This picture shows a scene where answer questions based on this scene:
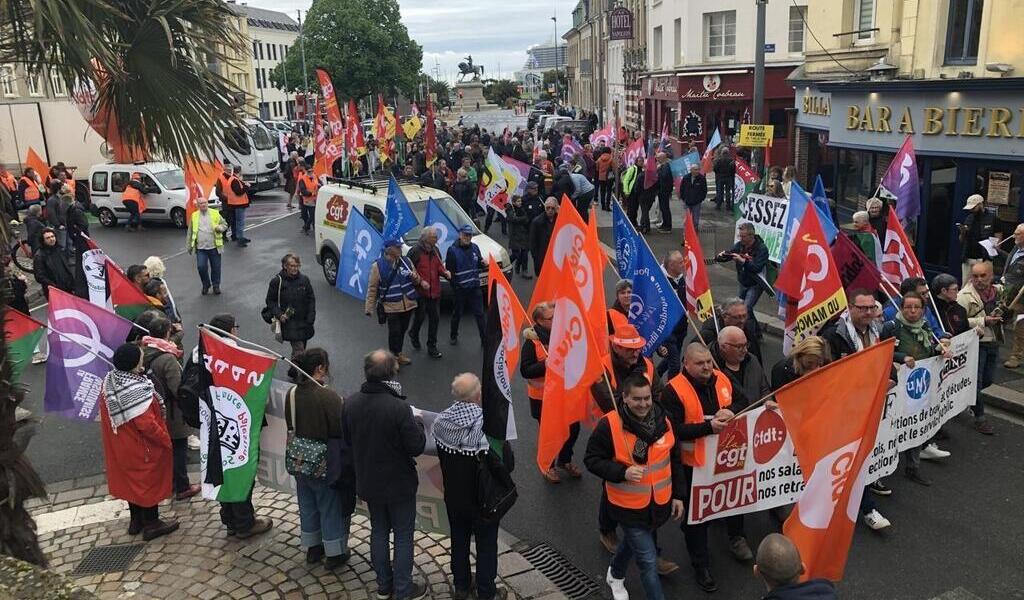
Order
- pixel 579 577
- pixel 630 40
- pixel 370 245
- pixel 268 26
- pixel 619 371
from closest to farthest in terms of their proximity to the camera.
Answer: pixel 579 577, pixel 619 371, pixel 370 245, pixel 630 40, pixel 268 26

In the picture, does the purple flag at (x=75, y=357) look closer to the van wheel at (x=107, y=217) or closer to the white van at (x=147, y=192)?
the white van at (x=147, y=192)

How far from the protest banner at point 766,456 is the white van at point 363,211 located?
761 centimetres

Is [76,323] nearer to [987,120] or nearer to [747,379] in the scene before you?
[747,379]

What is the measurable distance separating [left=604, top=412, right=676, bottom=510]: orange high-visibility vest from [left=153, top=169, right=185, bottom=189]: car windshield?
65.9 feet

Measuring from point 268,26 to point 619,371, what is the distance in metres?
108

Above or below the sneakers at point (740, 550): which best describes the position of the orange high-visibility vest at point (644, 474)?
above

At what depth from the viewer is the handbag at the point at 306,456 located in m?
5.47

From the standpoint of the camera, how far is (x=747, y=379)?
20.0 feet

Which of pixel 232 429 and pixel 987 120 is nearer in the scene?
pixel 232 429

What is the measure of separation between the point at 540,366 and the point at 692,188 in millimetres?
11474

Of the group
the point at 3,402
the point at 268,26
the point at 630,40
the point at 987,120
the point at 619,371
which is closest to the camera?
the point at 3,402

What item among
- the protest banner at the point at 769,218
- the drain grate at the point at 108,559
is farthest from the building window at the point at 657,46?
the drain grate at the point at 108,559

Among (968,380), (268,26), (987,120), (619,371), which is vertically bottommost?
(968,380)

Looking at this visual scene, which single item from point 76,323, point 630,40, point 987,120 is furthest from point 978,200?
point 630,40
